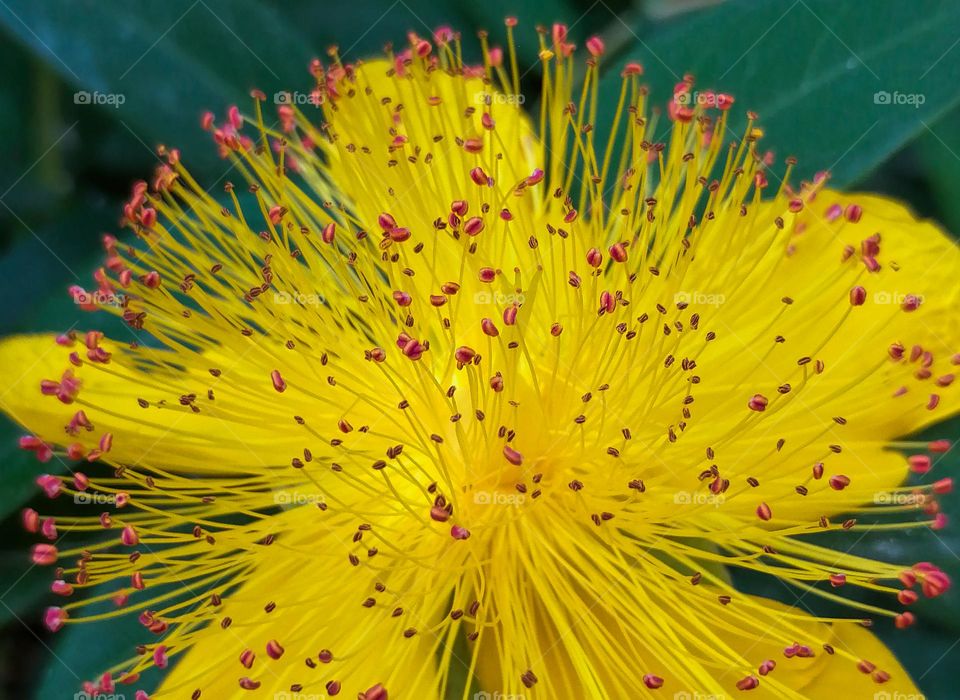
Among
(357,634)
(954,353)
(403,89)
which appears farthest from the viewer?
(403,89)

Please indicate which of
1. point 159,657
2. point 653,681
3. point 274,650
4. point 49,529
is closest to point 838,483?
point 653,681

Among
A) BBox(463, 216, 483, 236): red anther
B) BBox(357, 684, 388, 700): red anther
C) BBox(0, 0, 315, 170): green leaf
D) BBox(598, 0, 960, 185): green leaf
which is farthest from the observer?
BBox(0, 0, 315, 170): green leaf

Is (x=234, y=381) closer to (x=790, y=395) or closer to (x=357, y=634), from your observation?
(x=357, y=634)

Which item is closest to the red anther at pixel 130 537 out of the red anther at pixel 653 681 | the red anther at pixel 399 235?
the red anther at pixel 399 235

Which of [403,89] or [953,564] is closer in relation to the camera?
[953,564]

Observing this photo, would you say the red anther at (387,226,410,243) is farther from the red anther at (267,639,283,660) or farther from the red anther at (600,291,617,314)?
the red anther at (267,639,283,660)

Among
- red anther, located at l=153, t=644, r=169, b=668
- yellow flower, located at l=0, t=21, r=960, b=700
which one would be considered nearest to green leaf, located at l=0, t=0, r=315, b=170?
yellow flower, located at l=0, t=21, r=960, b=700

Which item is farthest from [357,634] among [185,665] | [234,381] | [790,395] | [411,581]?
[790,395]
